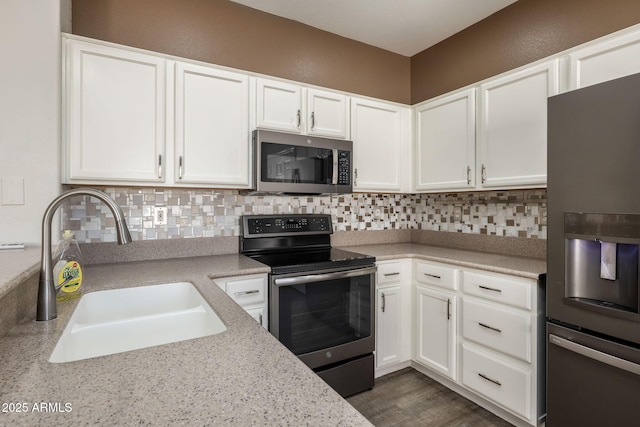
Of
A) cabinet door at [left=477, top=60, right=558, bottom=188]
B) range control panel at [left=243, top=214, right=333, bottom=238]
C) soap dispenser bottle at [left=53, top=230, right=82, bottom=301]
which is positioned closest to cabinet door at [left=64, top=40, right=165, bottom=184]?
soap dispenser bottle at [left=53, top=230, right=82, bottom=301]

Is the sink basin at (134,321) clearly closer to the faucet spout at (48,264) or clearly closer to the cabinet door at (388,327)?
the faucet spout at (48,264)

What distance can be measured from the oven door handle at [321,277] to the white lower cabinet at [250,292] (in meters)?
0.10

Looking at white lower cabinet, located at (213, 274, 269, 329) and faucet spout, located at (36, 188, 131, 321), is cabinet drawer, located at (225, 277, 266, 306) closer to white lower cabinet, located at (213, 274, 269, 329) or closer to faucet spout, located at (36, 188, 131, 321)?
white lower cabinet, located at (213, 274, 269, 329)

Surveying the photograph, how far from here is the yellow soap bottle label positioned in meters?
1.19

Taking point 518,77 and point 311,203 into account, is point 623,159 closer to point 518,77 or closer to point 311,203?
point 518,77

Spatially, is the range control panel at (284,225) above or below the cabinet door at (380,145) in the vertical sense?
below

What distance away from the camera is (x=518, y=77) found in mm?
2070

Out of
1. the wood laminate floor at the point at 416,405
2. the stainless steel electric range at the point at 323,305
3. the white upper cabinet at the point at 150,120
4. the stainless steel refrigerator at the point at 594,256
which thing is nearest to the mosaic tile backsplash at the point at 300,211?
the stainless steel electric range at the point at 323,305

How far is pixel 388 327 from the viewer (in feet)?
7.81

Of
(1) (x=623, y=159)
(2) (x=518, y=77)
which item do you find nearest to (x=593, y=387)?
(1) (x=623, y=159)

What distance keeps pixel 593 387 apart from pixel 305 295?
140cm

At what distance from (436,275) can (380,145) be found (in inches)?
43.3

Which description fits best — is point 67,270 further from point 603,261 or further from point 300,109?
point 603,261

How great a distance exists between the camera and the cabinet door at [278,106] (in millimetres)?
2199
